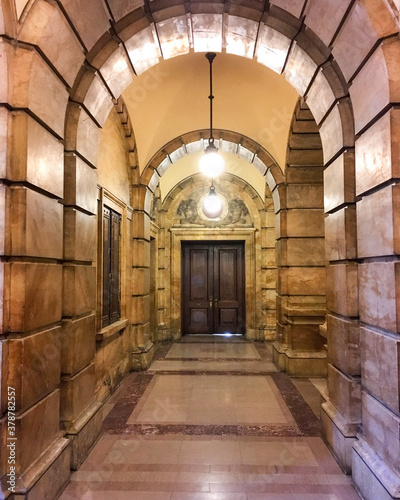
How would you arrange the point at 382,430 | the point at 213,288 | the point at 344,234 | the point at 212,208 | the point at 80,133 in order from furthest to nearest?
the point at 213,288
the point at 212,208
the point at 80,133
the point at 344,234
the point at 382,430

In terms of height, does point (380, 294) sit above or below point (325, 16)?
below

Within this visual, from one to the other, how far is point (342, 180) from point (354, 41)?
3.30 ft

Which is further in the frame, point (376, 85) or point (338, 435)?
point (338, 435)

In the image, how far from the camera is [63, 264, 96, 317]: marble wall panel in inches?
107

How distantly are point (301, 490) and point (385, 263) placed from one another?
1815 millimetres

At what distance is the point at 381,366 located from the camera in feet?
7.27

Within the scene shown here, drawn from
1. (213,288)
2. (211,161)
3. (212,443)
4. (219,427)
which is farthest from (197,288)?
(212,443)

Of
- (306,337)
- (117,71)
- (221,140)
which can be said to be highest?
(221,140)

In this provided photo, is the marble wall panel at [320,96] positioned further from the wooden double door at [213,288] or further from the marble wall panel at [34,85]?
the wooden double door at [213,288]

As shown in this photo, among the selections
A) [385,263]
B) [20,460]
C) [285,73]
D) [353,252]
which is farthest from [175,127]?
[20,460]

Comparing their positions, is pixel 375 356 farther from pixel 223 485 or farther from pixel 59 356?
pixel 59 356

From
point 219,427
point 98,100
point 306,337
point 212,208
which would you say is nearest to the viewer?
point 98,100

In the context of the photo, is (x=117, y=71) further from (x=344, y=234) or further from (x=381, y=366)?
(x=381, y=366)

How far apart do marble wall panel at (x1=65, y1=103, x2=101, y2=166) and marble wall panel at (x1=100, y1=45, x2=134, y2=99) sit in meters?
0.43
